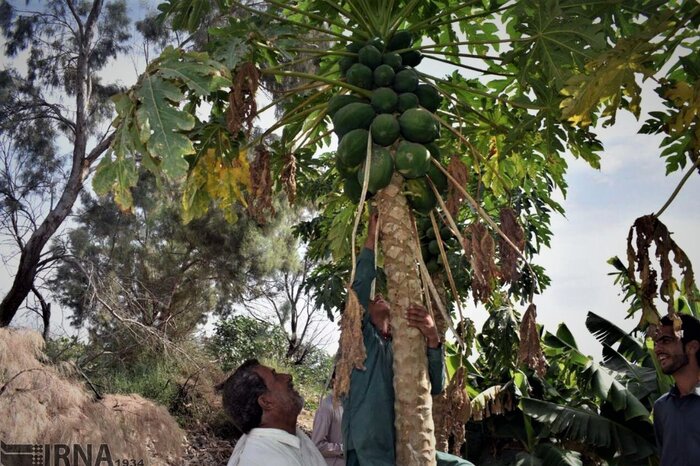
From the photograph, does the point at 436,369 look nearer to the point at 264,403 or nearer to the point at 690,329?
the point at 264,403

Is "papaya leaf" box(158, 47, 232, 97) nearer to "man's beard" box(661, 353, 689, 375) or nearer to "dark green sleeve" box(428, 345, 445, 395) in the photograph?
"dark green sleeve" box(428, 345, 445, 395)

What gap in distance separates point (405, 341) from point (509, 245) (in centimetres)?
69

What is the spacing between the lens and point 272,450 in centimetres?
271

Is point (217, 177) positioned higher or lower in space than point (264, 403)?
higher

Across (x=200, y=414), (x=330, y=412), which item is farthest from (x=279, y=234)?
(x=330, y=412)

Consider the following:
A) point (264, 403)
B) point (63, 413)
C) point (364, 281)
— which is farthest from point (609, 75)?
point (63, 413)

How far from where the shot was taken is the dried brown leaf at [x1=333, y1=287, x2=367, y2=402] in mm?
2590

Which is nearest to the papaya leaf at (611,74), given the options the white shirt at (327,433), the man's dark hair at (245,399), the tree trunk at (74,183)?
the man's dark hair at (245,399)

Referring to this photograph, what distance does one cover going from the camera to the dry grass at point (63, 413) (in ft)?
17.6

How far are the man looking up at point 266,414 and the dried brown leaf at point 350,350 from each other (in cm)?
36

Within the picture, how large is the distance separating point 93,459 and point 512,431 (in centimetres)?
536

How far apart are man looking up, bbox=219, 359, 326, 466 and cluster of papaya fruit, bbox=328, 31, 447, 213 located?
94 cm

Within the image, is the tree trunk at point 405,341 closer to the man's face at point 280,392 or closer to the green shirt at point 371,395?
the green shirt at point 371,395

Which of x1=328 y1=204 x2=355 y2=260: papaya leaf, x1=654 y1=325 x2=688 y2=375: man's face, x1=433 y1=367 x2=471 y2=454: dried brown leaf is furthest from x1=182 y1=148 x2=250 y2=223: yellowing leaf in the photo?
x1=654 y1=325 x2=688 y2=375: man's face
